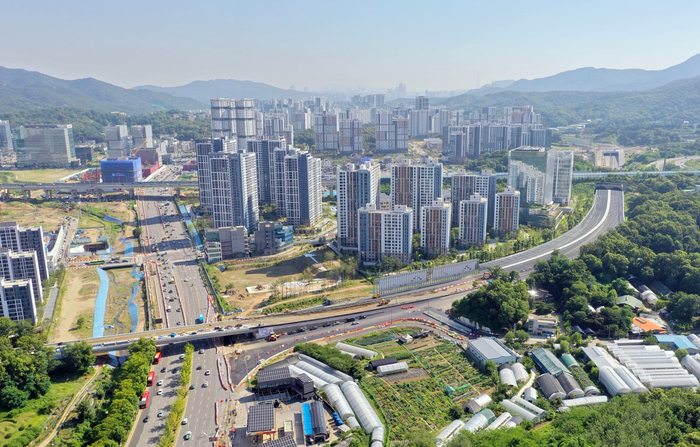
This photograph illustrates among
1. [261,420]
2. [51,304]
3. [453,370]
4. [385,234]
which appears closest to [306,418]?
[261,420]

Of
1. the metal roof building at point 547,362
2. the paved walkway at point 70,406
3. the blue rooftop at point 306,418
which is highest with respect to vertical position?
the metal roof building at point 547,362

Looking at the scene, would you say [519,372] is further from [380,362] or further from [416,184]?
[416,184]

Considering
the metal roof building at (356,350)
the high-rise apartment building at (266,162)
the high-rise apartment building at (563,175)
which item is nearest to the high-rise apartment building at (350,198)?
the high-rise apartment building at (266,162)

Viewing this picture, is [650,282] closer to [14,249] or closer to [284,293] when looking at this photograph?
[284,293]

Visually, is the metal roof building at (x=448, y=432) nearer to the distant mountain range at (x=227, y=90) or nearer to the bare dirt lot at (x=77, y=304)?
the bare dirt lot at (x=77, y=304)

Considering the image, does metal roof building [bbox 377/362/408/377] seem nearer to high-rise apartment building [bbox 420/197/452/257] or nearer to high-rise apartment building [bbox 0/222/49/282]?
high-rise apartment building [bbox 420/197/452/257]
